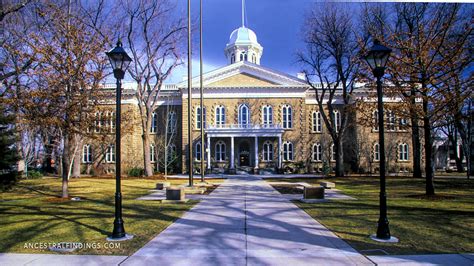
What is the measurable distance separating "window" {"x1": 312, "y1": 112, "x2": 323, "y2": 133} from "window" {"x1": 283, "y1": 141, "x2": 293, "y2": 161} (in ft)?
14.2

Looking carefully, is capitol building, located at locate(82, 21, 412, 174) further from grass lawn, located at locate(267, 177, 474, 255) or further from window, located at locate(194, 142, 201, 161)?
grass lawn, located at locate(267, 177, 474, 255)

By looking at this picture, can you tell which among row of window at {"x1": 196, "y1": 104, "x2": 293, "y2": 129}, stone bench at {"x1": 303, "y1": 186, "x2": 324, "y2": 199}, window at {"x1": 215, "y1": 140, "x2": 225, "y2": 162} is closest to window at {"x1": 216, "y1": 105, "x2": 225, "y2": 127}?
row of window at {"x1": 196, "y1": 104, "x2": 293, "y2": 129}

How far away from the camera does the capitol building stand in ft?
135

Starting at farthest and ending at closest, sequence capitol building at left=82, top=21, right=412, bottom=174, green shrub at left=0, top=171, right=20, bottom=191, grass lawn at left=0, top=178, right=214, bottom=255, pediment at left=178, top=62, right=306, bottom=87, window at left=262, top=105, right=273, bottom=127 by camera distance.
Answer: window at left=262, top=105, right=273, bottom=127 < pediment at left=178, top=62, right=306, bottom=87 < capitol building at left=82, top=21, right=412, bottom=174 < green shrub at left=0, top=171, right=20, bottom=191 < grass lawn at left=0, top=178, right=214, bottom=255

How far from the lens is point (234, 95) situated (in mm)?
41625

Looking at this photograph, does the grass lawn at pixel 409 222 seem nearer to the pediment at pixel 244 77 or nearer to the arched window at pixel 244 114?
the arched window at pixel 244 114

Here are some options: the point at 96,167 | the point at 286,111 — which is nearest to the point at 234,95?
the point at 286,111

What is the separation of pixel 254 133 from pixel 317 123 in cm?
941

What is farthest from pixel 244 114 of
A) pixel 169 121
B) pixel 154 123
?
pixel 154 123

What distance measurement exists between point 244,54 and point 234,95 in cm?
1259

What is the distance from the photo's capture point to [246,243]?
7.34m

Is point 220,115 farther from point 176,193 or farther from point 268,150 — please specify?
point 176,193

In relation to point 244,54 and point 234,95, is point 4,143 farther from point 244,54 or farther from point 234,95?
point 244,54

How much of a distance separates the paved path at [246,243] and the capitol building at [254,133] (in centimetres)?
2977
